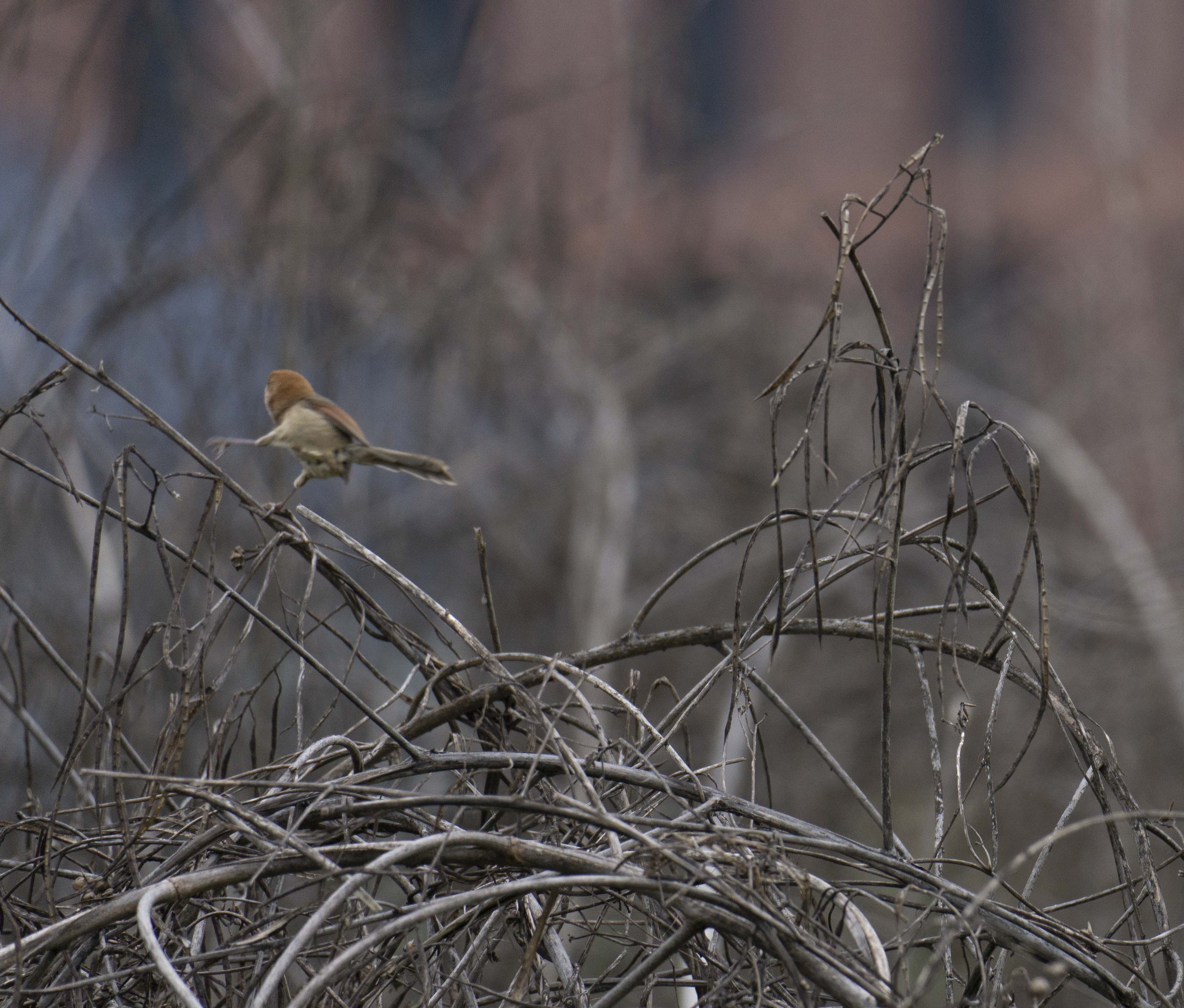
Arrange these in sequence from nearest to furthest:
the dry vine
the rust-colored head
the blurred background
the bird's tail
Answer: the dry vine < the bird's tail < the rust-colored head < the blurred background

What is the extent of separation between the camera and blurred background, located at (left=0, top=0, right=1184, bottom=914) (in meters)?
6.46

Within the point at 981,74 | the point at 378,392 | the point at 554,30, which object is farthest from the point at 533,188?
the point at 981,74

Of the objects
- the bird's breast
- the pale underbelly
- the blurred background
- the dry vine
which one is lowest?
the dry vine

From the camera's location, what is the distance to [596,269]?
30.7 ft

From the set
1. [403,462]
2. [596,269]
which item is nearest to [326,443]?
[403,462]

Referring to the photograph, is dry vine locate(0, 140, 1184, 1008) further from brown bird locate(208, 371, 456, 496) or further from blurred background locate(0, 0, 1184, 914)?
blurred background locate(0, 0, 1184, 914)

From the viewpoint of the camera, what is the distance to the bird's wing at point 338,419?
237cm

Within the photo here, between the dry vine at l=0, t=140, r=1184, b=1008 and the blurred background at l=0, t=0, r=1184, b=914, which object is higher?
the blurred background at l=0, t=0, r=1184, b=914

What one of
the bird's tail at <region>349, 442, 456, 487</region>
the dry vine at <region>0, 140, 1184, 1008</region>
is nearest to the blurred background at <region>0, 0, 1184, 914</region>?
the bird's tail at <region>349, 442, 456, 487</region>

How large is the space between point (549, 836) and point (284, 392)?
1434mm

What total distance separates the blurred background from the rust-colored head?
2283 mm

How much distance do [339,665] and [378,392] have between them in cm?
230

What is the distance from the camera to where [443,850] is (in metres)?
1.27

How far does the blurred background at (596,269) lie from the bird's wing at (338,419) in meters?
2.48
